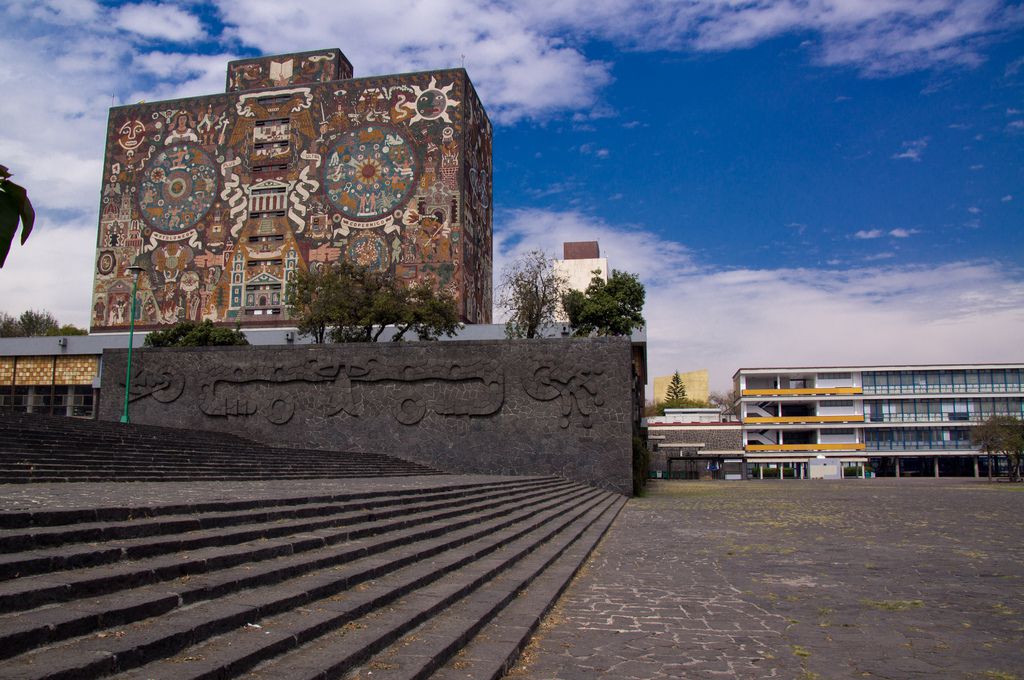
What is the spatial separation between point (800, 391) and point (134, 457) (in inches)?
2089

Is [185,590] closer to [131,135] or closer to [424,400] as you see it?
[424,400]

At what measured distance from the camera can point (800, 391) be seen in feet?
190

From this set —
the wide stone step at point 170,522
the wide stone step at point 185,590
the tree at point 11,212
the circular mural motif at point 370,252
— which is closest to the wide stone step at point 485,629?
the wide stone step at point 185,590

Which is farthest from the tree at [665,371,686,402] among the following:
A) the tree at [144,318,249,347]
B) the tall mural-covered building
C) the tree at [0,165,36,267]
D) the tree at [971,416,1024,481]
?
the tree at [0,165,36,267]

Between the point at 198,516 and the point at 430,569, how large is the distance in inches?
72.5

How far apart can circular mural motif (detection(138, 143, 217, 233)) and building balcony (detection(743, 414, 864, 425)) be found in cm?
4049

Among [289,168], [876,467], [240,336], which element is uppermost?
[289,168]

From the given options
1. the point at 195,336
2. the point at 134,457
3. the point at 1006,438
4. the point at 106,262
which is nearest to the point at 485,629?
the point at 134,457

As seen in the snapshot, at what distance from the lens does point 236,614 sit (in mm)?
3916

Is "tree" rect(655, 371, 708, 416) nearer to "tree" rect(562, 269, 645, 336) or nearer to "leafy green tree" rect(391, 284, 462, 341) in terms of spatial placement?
"tree" rect(562, 269, 645, 336)

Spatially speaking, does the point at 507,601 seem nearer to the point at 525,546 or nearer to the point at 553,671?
the point at 553,671

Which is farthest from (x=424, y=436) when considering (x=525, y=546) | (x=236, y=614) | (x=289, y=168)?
(x=289, y=168)

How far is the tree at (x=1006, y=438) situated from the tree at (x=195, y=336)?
4027cm

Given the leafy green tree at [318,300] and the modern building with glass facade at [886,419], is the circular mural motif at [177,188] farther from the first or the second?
the modern building with glass facade at [886,419]
